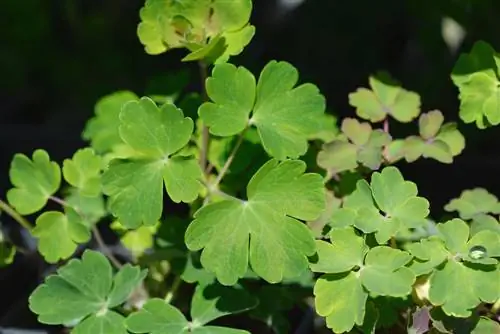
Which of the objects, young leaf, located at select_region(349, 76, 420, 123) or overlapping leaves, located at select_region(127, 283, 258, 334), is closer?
overlapping leaves, located at select_region(127, 283, 258, 334)

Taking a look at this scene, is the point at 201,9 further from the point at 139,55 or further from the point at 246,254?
the point at 139,55

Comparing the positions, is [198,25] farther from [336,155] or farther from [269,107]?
[336,155]

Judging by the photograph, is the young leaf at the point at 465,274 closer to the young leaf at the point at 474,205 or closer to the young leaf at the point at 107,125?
the young leaf at the point at 474,205

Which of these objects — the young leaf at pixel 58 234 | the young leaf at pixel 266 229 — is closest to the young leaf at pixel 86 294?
the young leaf at pixel 58 234

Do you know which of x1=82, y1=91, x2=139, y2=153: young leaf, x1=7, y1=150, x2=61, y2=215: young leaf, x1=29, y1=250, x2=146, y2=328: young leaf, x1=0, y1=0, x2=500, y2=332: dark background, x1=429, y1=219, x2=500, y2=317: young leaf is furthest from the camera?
x1=0, y1=0, x2=500, y2=332: dark background

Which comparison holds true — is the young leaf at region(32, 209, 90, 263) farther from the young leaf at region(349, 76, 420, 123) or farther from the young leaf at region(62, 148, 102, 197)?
the young leaf at region(349, 76, 420, 123)

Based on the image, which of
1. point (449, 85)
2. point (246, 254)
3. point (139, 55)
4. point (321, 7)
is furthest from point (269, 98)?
point (139, 55)

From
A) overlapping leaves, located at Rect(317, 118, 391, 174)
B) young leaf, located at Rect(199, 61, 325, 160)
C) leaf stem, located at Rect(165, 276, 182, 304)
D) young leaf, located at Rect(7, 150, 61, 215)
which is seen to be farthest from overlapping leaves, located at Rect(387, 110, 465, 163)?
young leaf, located at Rect(7, 150, 61, 215)
